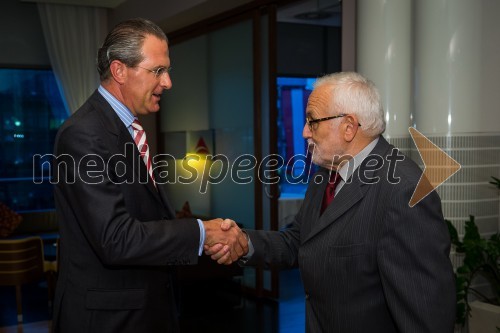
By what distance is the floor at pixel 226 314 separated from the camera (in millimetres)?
4938

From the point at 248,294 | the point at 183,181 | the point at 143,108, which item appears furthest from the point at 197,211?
the point at 143,108

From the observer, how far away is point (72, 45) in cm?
820

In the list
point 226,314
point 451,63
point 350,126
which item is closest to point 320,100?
point 350,126

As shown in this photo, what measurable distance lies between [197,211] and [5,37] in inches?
147

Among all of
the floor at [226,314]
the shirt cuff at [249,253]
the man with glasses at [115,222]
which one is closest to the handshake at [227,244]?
the shirt cuff at [249,253]

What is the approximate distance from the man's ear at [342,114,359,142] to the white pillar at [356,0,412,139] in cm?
195

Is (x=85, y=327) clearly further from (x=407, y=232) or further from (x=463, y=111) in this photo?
(x=463, y=111)

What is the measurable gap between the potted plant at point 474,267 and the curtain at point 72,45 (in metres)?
6.19

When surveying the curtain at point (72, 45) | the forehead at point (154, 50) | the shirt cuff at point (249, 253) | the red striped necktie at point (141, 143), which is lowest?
the shirt cuff at point (249, 253)

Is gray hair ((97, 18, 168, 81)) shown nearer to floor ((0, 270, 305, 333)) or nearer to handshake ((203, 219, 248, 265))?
handshake ((203, 219, 248, 265))

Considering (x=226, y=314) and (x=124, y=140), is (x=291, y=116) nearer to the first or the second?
(x=226, y=314)

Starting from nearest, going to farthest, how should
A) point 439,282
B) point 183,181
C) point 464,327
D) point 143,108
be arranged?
point 439,282 < point 143,108 < point 464,327 < point 183,181

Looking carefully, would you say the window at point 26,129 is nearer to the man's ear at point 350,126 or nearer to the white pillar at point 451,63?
the white pillar at point 451,63

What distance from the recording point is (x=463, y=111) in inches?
138
